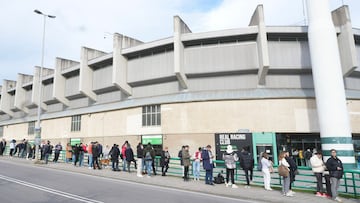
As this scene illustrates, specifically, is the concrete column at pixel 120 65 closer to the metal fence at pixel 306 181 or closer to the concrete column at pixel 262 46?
the metal fence at pixel 306 181

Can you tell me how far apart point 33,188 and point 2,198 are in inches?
68.2

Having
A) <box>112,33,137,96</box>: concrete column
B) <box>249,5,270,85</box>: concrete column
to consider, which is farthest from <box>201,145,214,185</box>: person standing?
<box>112,33,137,96</box>: concrete column

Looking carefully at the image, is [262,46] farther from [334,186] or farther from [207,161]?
[334,186]

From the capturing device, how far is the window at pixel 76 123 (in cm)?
3231

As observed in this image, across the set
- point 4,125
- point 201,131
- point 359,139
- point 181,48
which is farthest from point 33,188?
point 4,125

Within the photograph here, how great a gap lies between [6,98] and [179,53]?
41.9 m

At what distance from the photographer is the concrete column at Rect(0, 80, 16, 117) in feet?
155

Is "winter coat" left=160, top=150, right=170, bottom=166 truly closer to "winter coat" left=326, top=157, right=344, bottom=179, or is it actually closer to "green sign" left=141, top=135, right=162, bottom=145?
"winter coat" left=326, top=157, right=344, bottom=179

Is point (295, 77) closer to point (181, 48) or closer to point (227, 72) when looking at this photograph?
point (227, 72)

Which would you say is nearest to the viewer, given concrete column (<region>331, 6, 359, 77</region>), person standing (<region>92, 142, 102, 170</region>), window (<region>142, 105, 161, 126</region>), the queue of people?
the queue of people

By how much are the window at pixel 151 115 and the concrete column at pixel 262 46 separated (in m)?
10.2

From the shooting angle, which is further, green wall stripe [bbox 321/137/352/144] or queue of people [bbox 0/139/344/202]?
green wall stripe [bbox 321/137/352/144]

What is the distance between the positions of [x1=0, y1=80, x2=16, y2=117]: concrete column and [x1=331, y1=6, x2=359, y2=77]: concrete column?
174 ft

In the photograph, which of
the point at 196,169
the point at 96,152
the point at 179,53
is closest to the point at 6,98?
the point at 179,53
